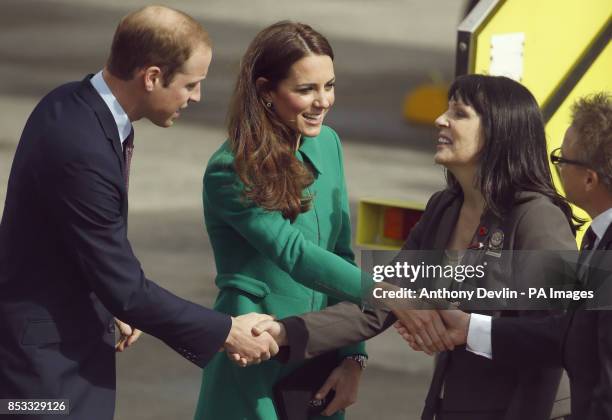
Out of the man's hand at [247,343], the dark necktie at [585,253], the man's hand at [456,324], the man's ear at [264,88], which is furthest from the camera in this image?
the man's ear at [264,88]

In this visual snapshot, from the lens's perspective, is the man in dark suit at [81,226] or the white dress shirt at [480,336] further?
the white dress shirt at [480,336]

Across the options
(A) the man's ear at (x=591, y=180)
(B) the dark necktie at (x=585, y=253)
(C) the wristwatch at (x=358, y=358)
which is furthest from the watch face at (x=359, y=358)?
(A) the man's ear at (x=591, y=180)

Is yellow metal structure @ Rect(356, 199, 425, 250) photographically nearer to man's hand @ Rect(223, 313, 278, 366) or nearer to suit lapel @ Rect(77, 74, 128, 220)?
man's hand @ Rect(223, 313, 278, 366)

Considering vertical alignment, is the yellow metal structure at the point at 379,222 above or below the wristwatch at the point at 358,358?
above

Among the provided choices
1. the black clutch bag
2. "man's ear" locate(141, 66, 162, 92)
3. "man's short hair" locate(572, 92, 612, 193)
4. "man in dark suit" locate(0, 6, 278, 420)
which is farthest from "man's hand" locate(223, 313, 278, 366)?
"man's short hair" locate(572, 92, 612, 193)

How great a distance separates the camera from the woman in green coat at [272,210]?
4.33 meters

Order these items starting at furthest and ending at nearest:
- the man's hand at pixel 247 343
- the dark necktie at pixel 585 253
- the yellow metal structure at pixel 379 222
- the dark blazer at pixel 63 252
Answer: the yellow metal structure at pixel 379 222
the man's hand at pixel 247 343
the dark blazer at pixel 63 252
the dark necktie at pixel 585 253

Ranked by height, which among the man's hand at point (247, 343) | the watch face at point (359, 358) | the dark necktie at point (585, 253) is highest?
the dark necktie at point (585, 253)

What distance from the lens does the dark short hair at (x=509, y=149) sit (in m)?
4.14

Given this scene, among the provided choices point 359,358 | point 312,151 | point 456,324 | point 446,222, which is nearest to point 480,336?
point 456,324

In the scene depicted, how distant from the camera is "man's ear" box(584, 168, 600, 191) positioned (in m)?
3.75

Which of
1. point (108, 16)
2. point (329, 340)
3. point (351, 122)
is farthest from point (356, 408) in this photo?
point (108, 16)

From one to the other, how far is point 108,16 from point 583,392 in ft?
59.4

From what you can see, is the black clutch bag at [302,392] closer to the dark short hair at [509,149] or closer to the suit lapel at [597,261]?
the dark short hair at [509,149]
